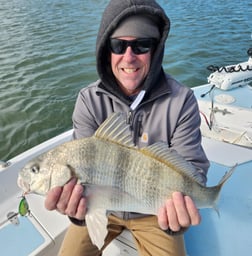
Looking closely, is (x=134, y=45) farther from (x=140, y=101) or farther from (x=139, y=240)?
(x=139, y=240)

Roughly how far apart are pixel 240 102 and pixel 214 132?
704mm

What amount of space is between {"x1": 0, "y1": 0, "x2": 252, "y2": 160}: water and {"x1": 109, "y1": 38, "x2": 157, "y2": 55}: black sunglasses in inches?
135

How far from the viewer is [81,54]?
28.2ft

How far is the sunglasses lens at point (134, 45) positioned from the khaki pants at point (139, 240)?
1088 mm

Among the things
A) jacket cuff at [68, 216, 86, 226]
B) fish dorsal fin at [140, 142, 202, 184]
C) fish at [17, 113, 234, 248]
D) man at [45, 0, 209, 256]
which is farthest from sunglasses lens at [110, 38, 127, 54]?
jacket cuff at [68, 216, 86, 226]

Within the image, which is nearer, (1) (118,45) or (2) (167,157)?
(2) (167,157)

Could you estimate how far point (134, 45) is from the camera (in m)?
1.87

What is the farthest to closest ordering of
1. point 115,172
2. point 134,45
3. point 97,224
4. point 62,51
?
1. point 62,51
2. point 134,45
3. point 97,224
4. point 115,172

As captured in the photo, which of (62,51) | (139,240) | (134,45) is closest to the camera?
(134,45)

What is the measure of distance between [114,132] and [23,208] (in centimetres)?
123

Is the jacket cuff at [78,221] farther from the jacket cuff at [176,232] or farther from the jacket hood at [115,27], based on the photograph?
the jacket hood at [115,27]

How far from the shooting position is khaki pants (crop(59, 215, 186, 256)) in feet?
6.13

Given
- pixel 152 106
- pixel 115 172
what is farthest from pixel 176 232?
pixel 152 106

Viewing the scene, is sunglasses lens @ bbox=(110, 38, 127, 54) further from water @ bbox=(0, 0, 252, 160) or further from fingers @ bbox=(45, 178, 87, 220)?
water @ bbox=(0, 0, 252, 160)
